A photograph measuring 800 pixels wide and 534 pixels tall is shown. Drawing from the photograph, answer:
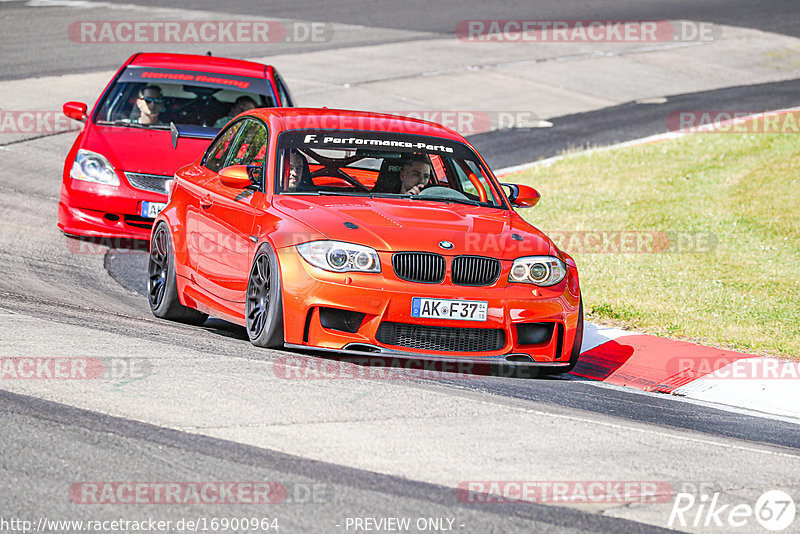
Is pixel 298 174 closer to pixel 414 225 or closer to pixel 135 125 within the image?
pixel 414 225

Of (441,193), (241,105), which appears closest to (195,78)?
(241,105)

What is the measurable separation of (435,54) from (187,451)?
73.6ft

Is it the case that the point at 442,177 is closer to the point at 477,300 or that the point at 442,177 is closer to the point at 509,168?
the point at 477,300

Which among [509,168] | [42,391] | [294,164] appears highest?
[294,164]

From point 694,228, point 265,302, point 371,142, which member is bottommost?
point 694,228

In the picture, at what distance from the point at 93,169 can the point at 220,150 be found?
2773mm

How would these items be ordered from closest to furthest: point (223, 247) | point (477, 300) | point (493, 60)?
point (477, 300)
point (223, 247)
point (493, 60)

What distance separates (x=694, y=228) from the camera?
45.8 feet

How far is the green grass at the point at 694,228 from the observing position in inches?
403

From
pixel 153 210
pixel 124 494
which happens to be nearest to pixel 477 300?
pixel 124 494

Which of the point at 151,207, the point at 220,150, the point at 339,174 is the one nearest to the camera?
the point at 339,174

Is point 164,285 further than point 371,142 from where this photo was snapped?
Yes

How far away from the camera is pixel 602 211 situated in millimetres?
15016

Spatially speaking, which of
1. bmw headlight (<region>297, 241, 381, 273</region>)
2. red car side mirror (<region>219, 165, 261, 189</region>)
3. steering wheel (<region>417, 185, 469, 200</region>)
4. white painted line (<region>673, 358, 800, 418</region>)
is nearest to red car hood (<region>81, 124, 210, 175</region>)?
red car side mirror (<region>219, 165, 261, 189</region>)
